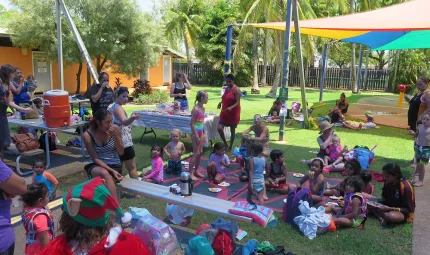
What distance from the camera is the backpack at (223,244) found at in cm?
363

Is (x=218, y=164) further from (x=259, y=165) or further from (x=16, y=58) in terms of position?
(x=16, y=58)

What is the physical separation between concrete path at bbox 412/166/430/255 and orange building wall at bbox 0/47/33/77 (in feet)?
55.9

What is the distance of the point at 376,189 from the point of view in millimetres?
6133

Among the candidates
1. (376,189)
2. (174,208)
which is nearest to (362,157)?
(376,189)

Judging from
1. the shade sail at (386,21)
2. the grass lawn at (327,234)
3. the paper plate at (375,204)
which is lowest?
the grass lawn at (327,234)

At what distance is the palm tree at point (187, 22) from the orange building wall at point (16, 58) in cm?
1634

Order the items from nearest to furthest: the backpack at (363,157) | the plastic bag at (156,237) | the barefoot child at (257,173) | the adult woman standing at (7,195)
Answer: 1. the adult woman standing at (7,195)
2. the plastic bag at (156,237)
3. the barefoot child at (257,173)
4. the backpack at (363,157)

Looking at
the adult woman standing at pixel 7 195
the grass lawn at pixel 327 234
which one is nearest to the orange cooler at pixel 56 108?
the grass lawn at pixel 327 234

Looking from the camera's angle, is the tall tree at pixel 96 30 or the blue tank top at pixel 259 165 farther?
the tall tree at pixel 96 30

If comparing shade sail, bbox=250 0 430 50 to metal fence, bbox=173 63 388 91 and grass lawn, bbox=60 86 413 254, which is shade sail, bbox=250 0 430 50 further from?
metal fence, bbox=173 63 388 91

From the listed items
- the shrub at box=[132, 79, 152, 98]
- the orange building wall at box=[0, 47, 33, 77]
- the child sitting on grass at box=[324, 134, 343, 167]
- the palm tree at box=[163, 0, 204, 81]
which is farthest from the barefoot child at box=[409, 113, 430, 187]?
the palm tree at box=[163, 0, 204, 81]

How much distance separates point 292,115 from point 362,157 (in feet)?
21.0

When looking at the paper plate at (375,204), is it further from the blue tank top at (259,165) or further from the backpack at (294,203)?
the blue tank top at (259,165)

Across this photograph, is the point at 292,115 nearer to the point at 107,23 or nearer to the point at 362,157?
the point at 362,157
